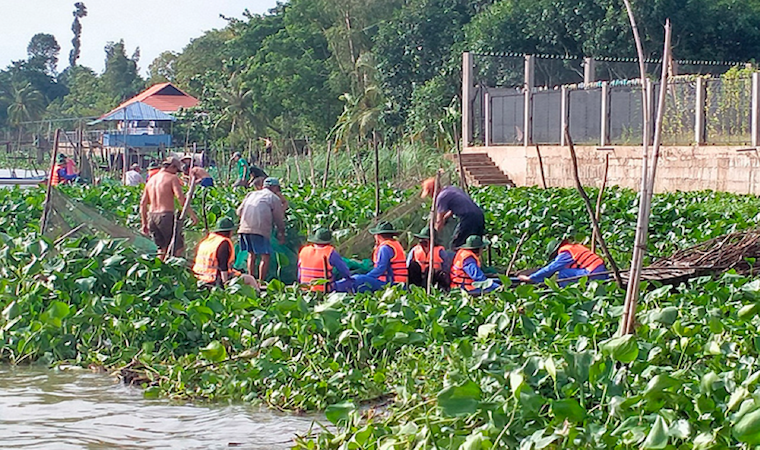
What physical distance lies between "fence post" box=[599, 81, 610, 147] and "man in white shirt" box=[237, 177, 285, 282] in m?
11.1

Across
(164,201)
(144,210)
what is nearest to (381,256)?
(164,201)

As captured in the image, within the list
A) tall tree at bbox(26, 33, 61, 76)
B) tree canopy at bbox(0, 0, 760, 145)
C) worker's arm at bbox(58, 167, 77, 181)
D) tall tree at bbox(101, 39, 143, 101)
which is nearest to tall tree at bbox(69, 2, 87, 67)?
tall tree at bbox(26, 33, 61, 76)

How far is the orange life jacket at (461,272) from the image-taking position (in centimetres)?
1012

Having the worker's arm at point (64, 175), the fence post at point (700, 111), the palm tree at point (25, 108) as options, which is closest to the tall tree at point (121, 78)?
the palm tree at point (25, 108)

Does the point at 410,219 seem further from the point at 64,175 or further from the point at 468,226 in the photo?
the point at 64,175

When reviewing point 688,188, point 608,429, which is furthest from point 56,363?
point 688,188

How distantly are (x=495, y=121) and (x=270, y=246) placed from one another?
1396 centimetres

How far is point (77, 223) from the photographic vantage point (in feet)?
41.1

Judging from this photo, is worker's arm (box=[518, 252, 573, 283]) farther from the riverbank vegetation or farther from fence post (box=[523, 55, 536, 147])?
fence post (box=[523, 55, 536, 147])

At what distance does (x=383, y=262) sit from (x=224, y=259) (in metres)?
1.46

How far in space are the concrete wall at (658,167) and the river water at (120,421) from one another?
12866mm

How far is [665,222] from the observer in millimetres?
15016

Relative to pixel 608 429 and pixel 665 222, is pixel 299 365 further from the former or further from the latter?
pixel 665 222

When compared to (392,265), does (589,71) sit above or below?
above
